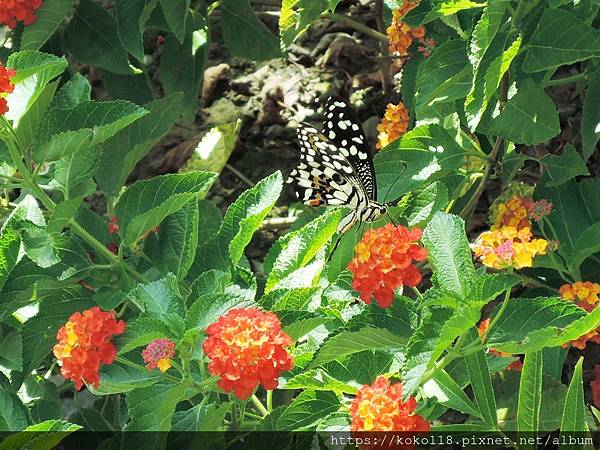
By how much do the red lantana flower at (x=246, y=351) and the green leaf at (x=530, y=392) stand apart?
463mm

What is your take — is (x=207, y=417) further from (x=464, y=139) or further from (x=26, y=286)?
(x=464, y=139)

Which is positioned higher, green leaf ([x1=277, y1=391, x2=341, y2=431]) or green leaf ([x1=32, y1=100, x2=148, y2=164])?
green leaf ([x1=32, y1=100, x2=148, y2=164])

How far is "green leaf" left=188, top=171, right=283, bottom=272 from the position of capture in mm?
2141

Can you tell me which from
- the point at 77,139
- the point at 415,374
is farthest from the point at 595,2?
the point at 77,139

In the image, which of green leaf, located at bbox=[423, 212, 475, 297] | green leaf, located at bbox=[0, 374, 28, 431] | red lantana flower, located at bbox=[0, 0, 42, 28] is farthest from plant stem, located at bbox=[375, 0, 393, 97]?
green leaf, located at bbox=[0, 374, 28, 431]

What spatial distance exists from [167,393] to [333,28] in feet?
7.45

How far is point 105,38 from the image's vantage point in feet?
10.3

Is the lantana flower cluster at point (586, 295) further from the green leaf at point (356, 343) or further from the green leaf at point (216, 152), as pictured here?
the green leaf at point (216, 152)

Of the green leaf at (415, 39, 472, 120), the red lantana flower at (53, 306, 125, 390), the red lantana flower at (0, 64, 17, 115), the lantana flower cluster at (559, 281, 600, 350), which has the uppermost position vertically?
the red lantana flower at (0, 64, 17, 115)

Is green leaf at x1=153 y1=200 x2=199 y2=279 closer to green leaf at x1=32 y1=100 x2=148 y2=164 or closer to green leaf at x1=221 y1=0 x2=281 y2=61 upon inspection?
green leaf at x1=32 y1=100 x2=148 y2=164

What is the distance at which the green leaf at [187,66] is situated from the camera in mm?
3289

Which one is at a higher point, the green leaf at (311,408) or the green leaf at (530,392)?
the green leaf at (530,392)

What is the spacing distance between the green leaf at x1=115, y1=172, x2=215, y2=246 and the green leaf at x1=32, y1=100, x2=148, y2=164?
0.49 feet

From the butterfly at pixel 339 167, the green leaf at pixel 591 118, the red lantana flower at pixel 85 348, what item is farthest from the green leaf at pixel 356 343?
the green leaf at pixel 591 118
